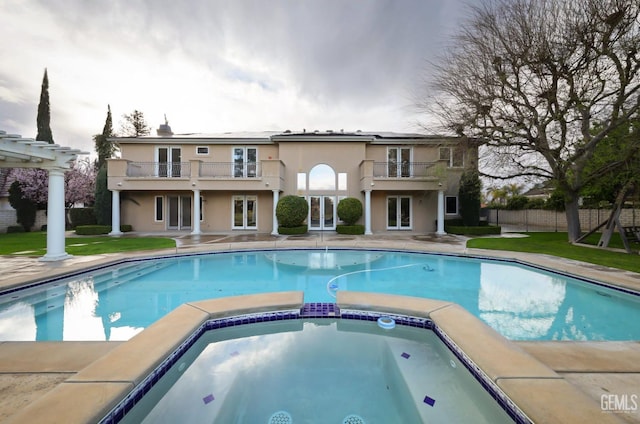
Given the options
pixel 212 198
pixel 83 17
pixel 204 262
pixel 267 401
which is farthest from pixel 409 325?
pixel 212 198

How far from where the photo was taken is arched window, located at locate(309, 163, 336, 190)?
1906cm

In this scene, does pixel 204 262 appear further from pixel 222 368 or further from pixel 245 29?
pixel 245 29

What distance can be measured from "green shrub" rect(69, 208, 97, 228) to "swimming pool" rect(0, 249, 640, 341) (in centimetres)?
1436

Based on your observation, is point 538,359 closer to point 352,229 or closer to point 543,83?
point 352,229

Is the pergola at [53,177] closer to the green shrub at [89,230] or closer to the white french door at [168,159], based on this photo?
the green shrub at [89,230]

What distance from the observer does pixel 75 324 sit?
4.91 metres

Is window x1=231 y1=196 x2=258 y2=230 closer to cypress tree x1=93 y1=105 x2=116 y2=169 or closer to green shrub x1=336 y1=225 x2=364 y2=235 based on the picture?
green shrub x1=336 y1=225 x2=364 y2=235

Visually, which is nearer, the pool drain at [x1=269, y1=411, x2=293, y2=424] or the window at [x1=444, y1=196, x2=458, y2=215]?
the pool drain at [x1=269, y1=411, x2=293, y2=424]

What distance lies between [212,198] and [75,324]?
1556 cm


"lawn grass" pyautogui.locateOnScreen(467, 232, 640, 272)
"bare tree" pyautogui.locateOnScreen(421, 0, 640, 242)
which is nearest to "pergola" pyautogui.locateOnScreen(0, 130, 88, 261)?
"bare tree" pyautogui.locateOnScreen(421, 0, 640, 242)

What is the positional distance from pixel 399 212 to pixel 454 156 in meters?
5.66

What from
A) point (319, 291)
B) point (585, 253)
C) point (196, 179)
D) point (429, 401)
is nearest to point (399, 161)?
point (585, 253)

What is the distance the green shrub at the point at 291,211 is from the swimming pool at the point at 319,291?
5791 millimetres

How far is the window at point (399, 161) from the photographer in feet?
62.7
